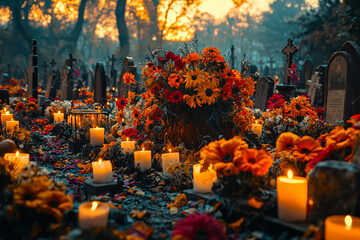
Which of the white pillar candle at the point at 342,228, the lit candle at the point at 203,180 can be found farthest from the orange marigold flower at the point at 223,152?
the white pillar candle at the point at 342,228

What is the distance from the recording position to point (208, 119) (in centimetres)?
513

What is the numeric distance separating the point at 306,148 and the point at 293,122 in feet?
11.7

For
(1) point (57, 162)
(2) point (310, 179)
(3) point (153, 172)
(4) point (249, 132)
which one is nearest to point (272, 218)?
(2) point (310, 179)

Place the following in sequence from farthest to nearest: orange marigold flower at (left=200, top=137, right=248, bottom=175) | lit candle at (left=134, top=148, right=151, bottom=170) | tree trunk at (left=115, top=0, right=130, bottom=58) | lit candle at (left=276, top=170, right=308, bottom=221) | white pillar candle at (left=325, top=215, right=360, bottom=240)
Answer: tree trunk at (left=115, top=0, right=130, bottom=58), lit candle at (left=134, top=148, right=151, bottom=170), orange marigold flower at (left=200, top=137, right=248, bottom=175), lit candle at (left=276, top=170, right=308, bottom=221), white pillar candle at (left=325, top=215, right=360, bottom=240)

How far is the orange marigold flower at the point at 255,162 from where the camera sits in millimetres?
2809

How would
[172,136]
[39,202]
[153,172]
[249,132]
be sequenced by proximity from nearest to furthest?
1. [39,202]
2. [153,172]
3. [172,136]
4. [249,132]

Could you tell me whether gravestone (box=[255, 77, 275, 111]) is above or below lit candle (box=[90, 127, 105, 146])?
above

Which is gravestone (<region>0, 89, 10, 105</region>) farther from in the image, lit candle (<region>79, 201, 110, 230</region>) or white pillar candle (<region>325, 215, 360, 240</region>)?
white pillar candle (<region>325, 215, 360, 240</region>)

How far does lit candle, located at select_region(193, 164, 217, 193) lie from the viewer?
11.5ft

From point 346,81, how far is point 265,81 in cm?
347

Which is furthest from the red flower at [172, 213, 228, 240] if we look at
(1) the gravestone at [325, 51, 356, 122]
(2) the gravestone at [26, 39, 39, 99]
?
(2) the gravestone at [26, 39, 39, 99]

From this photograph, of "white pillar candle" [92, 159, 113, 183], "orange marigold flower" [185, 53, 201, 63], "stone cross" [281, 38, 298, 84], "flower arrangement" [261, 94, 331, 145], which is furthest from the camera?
"stone cross" [281, 38, 298, 84]

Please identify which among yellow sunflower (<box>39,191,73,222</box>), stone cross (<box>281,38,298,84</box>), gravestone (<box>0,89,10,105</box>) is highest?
stone cross (<box>281,38,298,84</box>)

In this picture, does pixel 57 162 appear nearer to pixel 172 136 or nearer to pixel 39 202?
pixel 172 136
